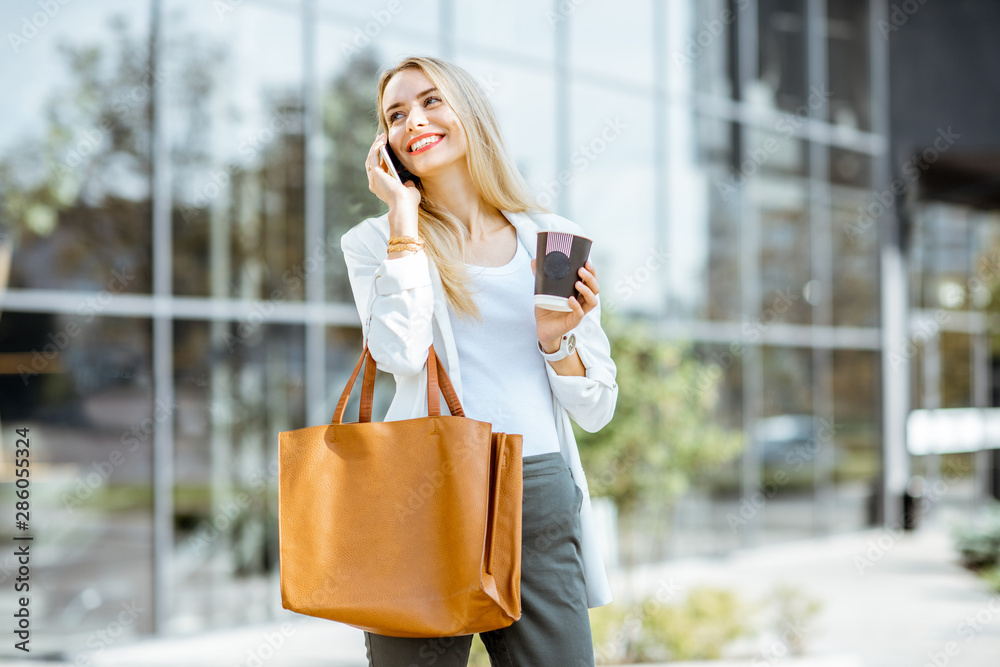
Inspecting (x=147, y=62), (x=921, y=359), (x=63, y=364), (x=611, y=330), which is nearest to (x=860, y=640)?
(x=611, y=330)

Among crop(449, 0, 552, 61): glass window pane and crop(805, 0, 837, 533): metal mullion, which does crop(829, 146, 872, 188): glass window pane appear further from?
crop(449, 0, 552, 61): glass window pane

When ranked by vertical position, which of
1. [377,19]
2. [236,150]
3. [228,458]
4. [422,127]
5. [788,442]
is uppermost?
[377,19]

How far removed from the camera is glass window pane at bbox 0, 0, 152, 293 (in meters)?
5.67

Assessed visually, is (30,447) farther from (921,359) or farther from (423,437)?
(921,359)

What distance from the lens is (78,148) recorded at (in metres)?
5.87

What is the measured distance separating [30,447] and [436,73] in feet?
15.8

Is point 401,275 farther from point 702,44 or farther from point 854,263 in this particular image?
point 854,263

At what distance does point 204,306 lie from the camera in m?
6.30

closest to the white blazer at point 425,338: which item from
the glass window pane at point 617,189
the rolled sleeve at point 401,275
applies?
the rolled sleeve at point 401,275

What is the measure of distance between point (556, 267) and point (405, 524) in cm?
52

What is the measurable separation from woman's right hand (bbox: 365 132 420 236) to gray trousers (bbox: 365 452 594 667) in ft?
1.61

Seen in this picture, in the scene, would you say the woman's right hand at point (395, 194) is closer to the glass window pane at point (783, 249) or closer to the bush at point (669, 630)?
the bush at point (669, 630)

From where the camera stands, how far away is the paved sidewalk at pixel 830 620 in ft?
18.9

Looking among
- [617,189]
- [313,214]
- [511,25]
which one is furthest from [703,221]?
[313,214]
